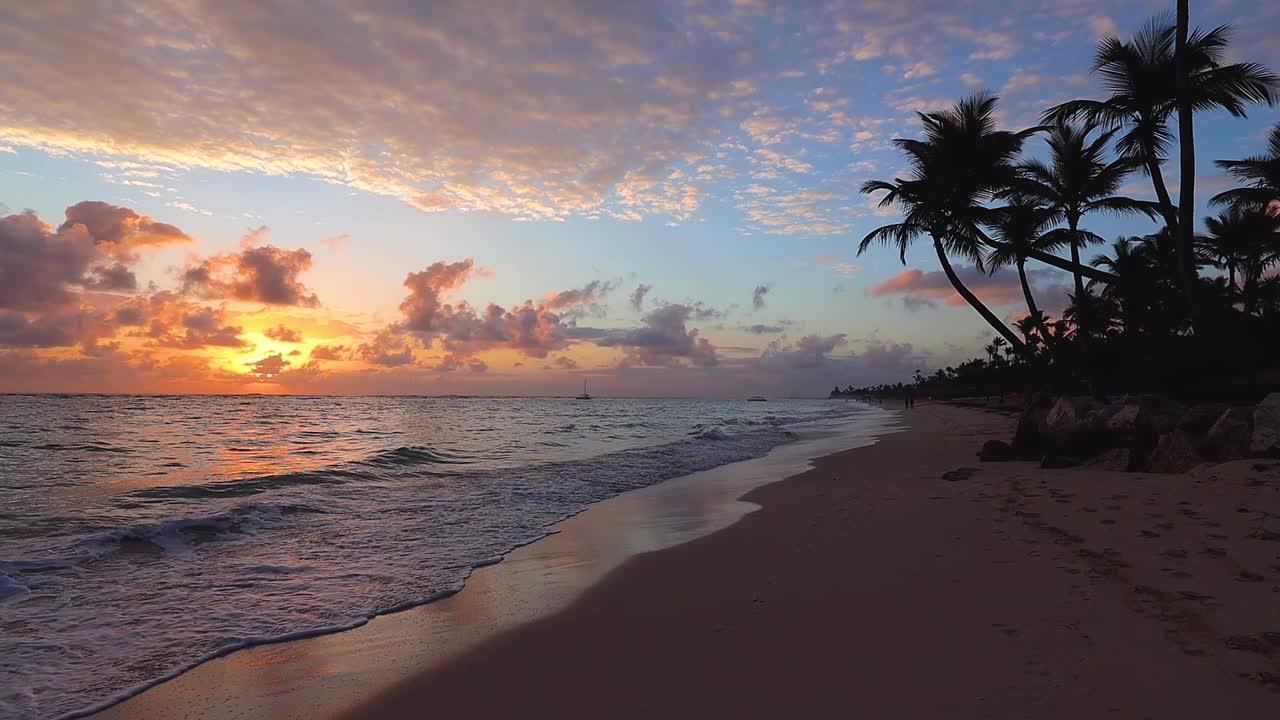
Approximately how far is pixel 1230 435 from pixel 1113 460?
5.82ft

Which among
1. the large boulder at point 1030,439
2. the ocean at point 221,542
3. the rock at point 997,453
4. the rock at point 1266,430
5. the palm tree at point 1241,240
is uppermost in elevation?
the palm tree at point 1241,240

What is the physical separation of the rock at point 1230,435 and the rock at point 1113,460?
1.19 m

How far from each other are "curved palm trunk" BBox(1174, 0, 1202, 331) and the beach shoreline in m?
15.3

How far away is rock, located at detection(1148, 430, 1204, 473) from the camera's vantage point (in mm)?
10539

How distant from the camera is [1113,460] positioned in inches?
468

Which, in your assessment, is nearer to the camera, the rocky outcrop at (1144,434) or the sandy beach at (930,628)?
the sandy beach at (930,628)

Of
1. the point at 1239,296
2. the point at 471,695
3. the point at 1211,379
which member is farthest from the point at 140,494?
the point at 1239,296

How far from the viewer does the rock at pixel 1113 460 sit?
11.6 meters

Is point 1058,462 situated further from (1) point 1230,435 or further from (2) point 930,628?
(2) point 930,628

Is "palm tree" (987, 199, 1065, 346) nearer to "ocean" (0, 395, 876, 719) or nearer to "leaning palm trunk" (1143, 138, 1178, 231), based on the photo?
"leaning palm trunk" (1143, 138, 1178, 231)

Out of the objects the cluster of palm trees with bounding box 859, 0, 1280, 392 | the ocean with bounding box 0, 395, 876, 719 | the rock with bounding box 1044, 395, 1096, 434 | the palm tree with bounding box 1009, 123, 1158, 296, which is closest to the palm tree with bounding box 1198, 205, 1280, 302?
the cluster of palm trees with bounding box 859, 0, 1280, 392

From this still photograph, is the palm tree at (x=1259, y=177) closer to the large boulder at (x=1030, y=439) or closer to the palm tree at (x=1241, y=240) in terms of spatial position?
the palm tree at (x=1241, y=240)

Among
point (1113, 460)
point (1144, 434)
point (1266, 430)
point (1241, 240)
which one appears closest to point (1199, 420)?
point (1144, 434)

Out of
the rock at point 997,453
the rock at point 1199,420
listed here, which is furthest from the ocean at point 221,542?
the rock at point 1199,420
